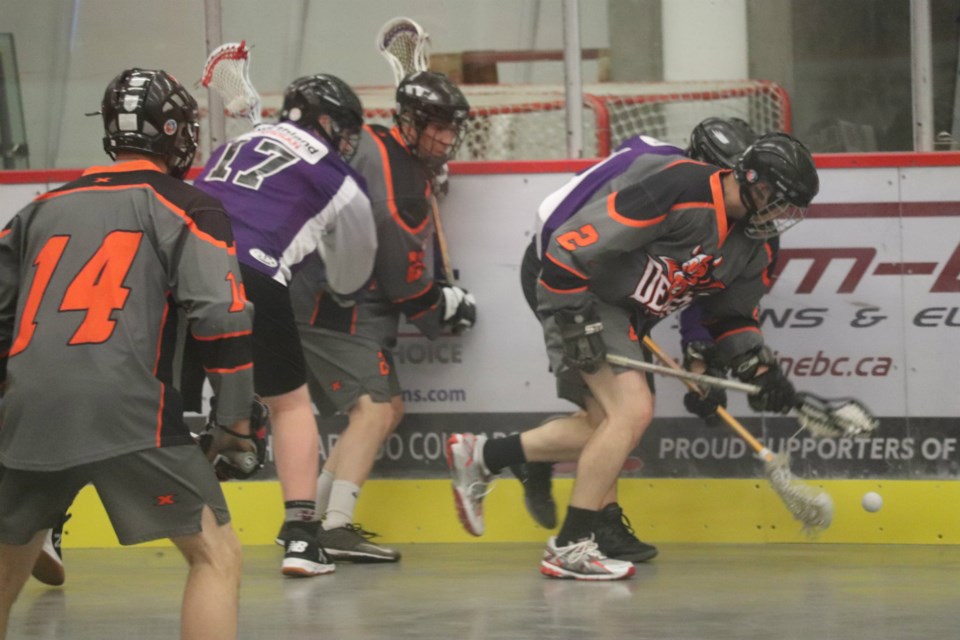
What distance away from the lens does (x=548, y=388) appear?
5.57m

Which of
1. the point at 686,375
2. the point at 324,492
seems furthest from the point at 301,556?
the point at 686,375

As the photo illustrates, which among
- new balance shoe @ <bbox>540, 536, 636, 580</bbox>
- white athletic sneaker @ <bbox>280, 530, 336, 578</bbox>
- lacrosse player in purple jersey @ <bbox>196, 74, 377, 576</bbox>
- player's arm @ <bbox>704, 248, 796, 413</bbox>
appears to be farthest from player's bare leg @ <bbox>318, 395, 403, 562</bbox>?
player's arm @ <bbox>704, 248, 796, 413</bbox>

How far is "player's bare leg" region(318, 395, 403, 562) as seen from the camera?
5180 mm

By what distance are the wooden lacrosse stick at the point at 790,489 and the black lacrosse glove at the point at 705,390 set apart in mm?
46

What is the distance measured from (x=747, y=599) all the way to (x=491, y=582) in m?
0.77

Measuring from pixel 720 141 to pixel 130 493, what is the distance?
2.65 meters

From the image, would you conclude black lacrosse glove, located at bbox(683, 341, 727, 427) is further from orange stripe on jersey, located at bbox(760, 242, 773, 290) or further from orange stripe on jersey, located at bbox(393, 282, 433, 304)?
orange stripe on jersey, located at bbox(393, 282, 433, 304)

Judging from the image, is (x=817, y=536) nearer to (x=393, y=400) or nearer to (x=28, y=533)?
(x=393, y=400)

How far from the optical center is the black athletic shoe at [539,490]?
523 cm

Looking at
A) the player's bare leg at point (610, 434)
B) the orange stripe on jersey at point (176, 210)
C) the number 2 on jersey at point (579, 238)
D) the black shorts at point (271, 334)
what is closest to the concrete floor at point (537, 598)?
the player's bare leg at point (610, 434)

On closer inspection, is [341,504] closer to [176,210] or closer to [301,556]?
[301,556]

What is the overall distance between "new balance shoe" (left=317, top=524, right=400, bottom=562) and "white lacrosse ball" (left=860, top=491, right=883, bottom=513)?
1.51m

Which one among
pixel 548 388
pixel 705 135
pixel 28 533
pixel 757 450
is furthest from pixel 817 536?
pixel 28 533

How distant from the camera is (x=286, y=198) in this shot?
484cm
